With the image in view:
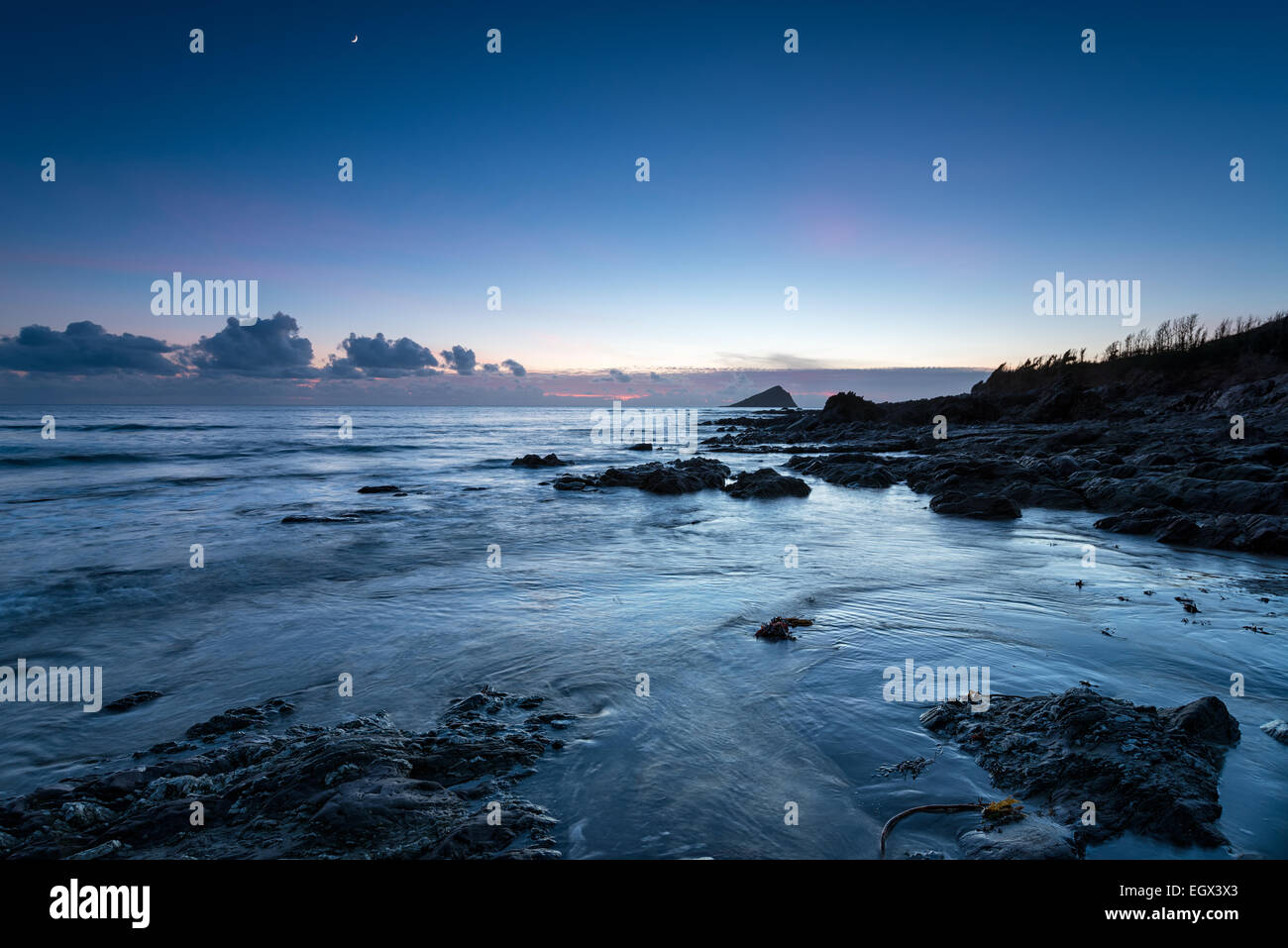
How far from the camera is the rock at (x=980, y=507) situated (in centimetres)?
1417

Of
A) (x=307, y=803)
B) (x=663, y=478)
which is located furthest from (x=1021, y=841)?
(x=663, y=478)

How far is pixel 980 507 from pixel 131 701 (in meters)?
16.3

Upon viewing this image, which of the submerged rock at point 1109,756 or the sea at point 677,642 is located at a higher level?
the submerged rock at point 1109,756

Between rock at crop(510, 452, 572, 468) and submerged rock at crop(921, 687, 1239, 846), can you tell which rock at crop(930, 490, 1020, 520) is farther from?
rock at crop(510, 452, 572, 468)

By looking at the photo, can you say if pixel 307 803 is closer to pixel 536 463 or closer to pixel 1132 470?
pixel 1132 470

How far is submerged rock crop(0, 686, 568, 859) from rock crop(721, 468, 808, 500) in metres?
15.4

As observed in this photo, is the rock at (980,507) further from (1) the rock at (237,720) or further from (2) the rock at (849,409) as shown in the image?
(2) the rock at (849,409)

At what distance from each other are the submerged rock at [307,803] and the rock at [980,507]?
13736mm

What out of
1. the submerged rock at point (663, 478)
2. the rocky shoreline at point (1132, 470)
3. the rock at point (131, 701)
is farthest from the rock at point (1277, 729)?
the submerged rock at point (663, 478)

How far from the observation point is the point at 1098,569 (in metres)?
9.07

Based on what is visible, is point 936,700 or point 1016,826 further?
point 936,700
